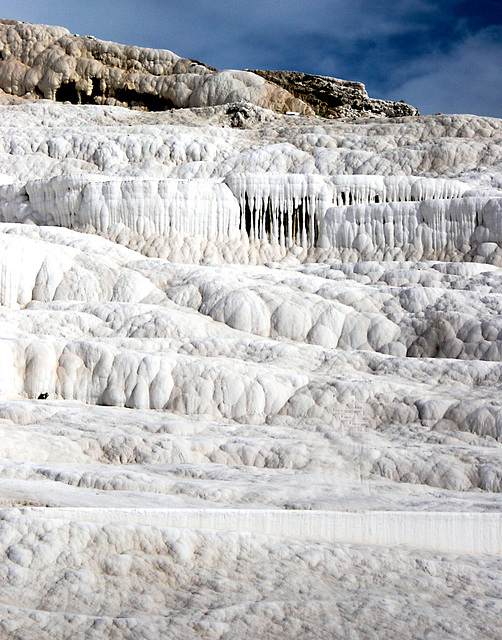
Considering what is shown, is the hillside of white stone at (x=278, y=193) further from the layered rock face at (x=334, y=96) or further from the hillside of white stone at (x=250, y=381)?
the layered rock face at (x=334, y=96)

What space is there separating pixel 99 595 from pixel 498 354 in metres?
9.79

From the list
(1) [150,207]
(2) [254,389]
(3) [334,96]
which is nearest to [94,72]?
(3) [334,96]

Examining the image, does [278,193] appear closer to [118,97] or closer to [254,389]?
[254,389]

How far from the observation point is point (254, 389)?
1134cm

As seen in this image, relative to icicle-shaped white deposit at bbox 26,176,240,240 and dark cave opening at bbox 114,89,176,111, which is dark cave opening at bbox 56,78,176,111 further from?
icicle-shaped white deposit at bbox 26,176,240,240

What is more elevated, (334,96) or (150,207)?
(334,96)

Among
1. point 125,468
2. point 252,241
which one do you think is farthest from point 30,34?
point 125,468

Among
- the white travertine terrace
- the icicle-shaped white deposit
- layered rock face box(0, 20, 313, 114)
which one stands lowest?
the white travertine terrace

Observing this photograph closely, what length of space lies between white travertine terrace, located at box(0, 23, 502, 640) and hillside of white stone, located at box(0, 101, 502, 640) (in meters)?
0.03

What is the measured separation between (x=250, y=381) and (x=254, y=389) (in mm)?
148

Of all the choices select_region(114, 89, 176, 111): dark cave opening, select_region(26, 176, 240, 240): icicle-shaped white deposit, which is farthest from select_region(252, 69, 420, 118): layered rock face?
select_region(26, 176, 240, 240): icicle-shaped white deposit

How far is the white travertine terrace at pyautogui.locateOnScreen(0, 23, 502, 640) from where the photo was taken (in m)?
5.60

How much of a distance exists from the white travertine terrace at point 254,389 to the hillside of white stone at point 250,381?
3cm

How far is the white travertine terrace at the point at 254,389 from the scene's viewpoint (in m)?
5.60
